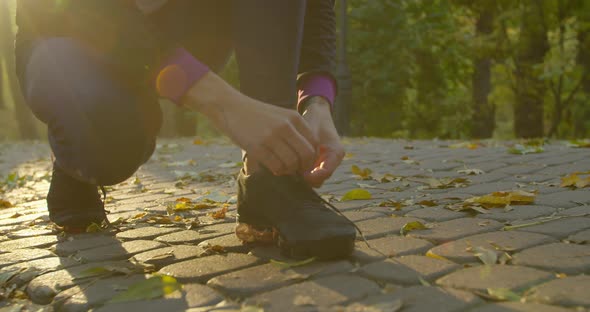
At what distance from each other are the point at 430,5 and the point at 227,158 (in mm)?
10304

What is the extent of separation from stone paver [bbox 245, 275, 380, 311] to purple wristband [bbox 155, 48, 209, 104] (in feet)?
1.69

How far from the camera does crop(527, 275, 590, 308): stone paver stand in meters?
1.26

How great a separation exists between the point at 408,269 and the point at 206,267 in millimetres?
545

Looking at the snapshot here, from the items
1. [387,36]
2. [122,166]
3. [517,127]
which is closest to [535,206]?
[122,166]

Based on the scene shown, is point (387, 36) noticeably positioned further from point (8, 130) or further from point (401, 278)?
point (8, 130)

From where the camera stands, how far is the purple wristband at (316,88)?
78.1 inches

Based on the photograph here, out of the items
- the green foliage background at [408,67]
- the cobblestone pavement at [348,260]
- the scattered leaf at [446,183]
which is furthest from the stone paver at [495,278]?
the green foliage background at [408,67]

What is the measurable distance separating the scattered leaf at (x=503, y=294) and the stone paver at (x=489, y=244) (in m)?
0.28

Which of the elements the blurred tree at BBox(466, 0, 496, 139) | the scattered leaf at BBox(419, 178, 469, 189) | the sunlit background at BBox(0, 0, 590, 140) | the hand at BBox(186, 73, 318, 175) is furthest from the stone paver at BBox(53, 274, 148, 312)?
the blurred tree at BBox(466, 0, 496, 139)

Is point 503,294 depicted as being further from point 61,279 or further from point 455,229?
point 61,279

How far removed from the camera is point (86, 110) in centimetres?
173

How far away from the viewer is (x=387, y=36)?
14.1m

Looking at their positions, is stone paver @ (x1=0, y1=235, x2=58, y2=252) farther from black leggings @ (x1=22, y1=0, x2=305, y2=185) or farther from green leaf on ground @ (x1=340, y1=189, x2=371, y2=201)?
green leaf on ground @ (x1=340, y1=189, x2=371, y2=201)

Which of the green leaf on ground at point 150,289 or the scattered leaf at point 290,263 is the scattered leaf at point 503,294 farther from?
the green leaf on ground at point 150,289
